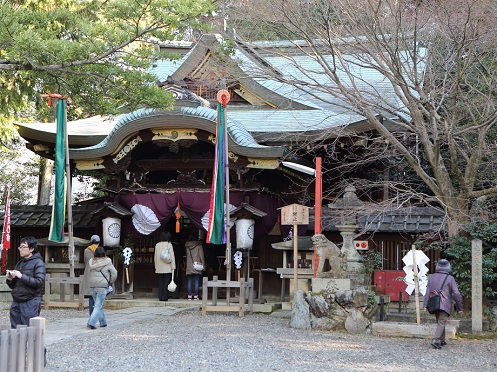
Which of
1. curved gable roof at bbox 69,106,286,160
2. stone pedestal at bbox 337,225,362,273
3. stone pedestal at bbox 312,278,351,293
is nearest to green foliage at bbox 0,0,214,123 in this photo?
curved gable roof at bbox 69,106,286,160

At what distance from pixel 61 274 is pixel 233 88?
6292 millimetres

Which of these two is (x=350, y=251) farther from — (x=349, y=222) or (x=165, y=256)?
(x=165, y=256)

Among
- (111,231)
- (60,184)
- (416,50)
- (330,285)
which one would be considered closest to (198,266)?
(111,231)

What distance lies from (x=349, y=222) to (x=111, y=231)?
543cm

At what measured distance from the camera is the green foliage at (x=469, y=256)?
1130cm

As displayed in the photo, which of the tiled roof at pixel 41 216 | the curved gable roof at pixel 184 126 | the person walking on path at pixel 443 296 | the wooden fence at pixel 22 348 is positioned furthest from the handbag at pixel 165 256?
the wooden fence at pixel 22 348

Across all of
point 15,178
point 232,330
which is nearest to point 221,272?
point 232,330

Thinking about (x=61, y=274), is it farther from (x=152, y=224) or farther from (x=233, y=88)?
(x=233, y=88)

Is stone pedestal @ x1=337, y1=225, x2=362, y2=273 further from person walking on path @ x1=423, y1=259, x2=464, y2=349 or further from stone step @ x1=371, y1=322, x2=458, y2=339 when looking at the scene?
person walking on path @ x1=423, y1=259, x2=464, y2=349

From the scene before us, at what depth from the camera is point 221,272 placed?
16.0 metres

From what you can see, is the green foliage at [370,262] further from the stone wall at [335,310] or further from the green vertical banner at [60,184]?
the green vertical banner at [60,184]

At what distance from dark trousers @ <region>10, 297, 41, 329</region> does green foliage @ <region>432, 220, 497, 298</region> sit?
22.9 ft

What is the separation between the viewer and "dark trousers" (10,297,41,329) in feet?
23.3

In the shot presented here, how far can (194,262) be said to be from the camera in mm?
14523
